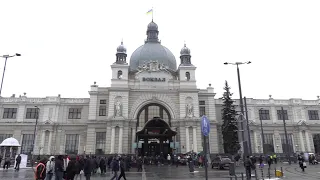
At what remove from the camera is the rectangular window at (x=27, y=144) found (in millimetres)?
48894

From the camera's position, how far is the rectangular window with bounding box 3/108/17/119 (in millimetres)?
51062

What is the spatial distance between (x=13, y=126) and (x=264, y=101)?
5525 centimetres

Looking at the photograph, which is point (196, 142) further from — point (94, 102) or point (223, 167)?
point (94, 102)

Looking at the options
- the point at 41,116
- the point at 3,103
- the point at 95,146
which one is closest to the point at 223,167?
the point at 95,146

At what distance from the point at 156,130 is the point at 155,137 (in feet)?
5.50

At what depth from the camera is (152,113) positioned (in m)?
49.1

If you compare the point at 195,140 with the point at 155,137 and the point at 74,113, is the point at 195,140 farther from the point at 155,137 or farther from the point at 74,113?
the point at 74,113

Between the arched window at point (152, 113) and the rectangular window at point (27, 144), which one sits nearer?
the arched window at point (152, 113)

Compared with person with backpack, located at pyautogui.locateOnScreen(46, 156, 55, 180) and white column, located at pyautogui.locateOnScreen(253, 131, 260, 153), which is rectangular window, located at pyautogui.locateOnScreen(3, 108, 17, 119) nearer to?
person with backpack, located at pyautogui.locateOnScreen(46, 156, 55, 180)

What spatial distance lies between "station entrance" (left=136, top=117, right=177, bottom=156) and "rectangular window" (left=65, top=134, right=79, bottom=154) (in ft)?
46.3

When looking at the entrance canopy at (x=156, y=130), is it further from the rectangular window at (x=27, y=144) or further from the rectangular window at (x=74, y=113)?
the rectangular window at (x=27, y=144)

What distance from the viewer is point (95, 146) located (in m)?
47.0

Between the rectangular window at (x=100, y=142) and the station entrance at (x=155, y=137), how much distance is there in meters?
7.51

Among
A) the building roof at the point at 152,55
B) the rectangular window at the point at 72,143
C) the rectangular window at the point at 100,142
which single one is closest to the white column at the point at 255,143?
the building roof at the point at 152,55
